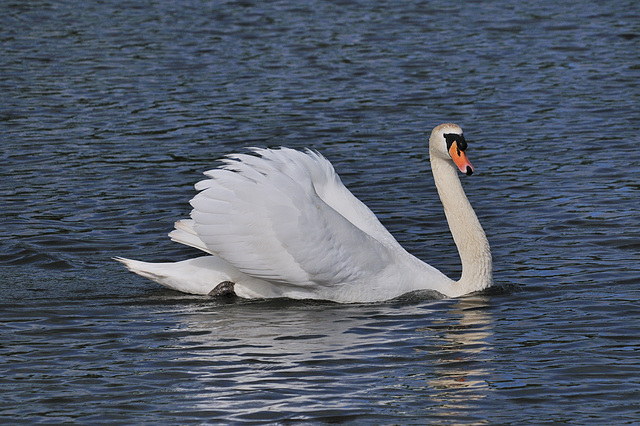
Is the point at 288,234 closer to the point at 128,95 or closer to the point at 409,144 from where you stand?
the point at 409,144

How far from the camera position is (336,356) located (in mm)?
8516

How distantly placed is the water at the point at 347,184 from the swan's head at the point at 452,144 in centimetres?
113

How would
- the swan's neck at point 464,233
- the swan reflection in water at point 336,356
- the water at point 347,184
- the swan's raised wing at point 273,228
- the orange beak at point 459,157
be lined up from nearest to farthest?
the swan reflection in water at point 336,356 → the water at point 347,184 → the swan's raised wing at point 273,228 → the orange beak at point 459,157 → the swan's neck at point 464,233

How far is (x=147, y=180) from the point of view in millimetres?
14062

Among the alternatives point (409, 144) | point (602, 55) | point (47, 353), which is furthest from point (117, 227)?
point (602, 55)

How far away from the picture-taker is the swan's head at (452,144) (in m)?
10.1

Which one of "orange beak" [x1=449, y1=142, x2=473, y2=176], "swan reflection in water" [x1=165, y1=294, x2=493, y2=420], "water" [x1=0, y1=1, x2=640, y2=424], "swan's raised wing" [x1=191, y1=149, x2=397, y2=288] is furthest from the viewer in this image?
"orange beak" [x1=449, y1=142, x2=473, y2=176]

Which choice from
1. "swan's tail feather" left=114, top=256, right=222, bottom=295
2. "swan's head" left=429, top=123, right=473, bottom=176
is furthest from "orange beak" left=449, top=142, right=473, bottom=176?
"swan's tail feather" left=114, top=256, right=222, bottom=295

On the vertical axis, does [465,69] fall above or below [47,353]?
above

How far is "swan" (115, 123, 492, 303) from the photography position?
9.69 metres

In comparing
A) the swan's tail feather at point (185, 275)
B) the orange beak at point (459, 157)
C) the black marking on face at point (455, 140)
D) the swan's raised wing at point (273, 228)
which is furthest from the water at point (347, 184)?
the black marking on face at point (455, 140)

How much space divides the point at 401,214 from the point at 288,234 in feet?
10.8

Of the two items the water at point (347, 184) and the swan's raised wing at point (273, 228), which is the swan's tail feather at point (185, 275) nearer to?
the water at point (347, 184)

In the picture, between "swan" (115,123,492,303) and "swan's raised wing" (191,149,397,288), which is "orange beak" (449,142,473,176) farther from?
"swan's raised wing" (191,149,397,288)
